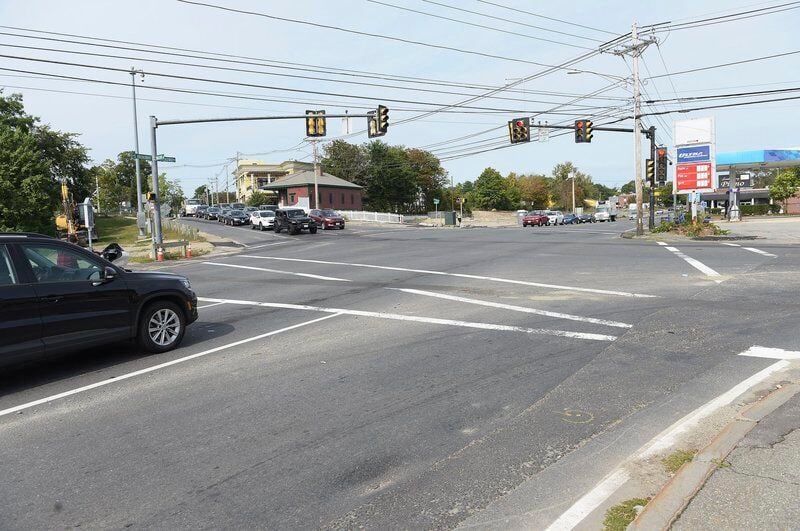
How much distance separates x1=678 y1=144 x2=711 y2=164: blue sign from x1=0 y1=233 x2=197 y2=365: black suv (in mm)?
33893

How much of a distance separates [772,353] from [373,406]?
5067mm

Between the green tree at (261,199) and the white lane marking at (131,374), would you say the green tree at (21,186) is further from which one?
the green tree at (261,199)

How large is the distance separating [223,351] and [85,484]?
3910 mm

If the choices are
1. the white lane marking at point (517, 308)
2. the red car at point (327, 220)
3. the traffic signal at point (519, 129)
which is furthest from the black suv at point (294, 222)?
the white lane marking at point (517, 308)

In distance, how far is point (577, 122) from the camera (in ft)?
111

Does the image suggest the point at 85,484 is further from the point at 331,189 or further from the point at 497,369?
the point at 331,189

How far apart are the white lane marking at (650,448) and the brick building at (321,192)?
67277 mm

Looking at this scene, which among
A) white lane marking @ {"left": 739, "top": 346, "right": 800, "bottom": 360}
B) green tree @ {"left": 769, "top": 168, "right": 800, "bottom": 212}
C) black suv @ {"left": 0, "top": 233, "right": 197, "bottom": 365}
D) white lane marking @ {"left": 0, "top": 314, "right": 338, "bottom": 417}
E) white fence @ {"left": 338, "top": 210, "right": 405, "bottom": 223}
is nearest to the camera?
white lane marking @ {"left": 0, "top": 314, "right": 338, "bottom": 417}

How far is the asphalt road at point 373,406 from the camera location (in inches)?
156

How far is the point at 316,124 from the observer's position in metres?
28.1

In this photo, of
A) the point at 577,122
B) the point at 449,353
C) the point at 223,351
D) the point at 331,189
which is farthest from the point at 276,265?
the point at 331,189

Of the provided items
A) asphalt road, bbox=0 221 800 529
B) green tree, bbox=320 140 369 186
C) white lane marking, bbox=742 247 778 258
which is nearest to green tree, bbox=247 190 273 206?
green tree, bbox=320 140 369 186

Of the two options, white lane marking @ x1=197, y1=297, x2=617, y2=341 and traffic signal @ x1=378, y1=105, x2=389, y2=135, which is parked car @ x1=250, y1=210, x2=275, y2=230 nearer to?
traffic signal @ x1=378, y1=105, x2=389, y2=135

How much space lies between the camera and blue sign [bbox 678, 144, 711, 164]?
34.3 meters
